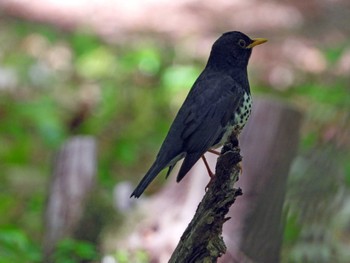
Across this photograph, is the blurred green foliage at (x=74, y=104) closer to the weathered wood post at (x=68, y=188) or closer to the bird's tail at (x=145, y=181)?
the weathered wood post at (x=68, y=188)

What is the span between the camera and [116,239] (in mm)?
5848

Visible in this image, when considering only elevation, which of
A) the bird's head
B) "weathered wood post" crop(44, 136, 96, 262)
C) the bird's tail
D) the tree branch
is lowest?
the tree branch

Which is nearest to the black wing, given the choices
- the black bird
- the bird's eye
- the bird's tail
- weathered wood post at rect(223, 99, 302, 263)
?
the black bird

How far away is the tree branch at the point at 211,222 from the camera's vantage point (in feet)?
11.5

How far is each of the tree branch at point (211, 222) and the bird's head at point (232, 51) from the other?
115cm

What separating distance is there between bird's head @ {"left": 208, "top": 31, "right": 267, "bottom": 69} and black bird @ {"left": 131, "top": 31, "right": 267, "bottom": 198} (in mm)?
96

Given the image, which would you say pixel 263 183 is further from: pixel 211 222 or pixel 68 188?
pixel 68 188

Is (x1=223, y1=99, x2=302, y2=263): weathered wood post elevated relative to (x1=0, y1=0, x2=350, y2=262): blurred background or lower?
lower

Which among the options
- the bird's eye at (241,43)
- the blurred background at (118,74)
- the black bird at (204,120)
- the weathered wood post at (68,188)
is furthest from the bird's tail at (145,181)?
the weathered wood post at (68,188)

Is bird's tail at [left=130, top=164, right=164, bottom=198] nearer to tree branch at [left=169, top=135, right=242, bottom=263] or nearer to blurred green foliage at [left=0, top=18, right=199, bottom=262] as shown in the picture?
tree branch at [left=169, top=135, right=242, bottom=263]

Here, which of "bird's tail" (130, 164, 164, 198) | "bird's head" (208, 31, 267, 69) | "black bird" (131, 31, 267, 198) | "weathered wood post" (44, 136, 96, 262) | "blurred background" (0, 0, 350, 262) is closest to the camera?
"bird's tail" (130, 164, 164, 198)

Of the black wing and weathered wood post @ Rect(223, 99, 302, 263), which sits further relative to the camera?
weathered wood post @ Rect(223, 99, 302, 263)

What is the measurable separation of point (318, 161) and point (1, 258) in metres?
2.44

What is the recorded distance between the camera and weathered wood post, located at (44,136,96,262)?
6359 mm
